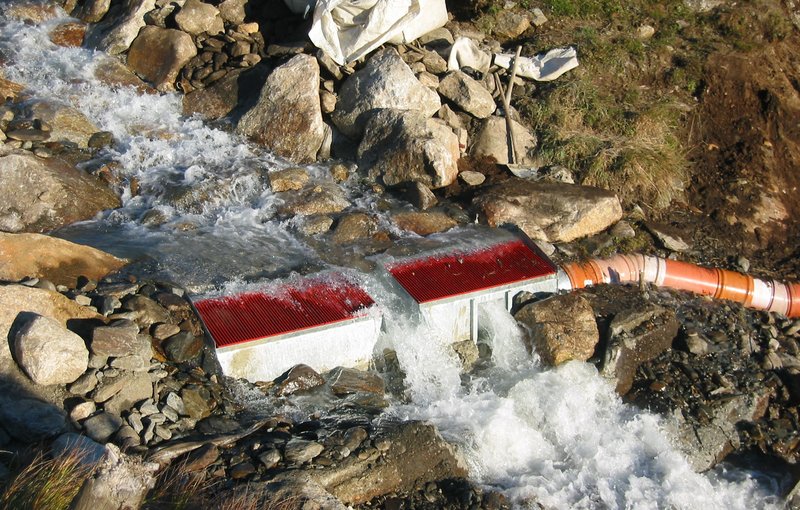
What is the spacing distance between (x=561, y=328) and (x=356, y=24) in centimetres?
440

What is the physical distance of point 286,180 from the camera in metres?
8.06

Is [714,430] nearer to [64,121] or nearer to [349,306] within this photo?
[349,306]

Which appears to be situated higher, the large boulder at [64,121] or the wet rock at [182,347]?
the large boulder at [64,121]

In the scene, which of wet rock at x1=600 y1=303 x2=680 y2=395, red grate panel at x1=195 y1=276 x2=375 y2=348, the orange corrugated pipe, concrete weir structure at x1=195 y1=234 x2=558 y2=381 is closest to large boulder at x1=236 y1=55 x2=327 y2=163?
concrete weir structure at x1=195 y1=234 x2=558 y2=381

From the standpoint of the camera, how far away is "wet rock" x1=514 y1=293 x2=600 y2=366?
653 cm

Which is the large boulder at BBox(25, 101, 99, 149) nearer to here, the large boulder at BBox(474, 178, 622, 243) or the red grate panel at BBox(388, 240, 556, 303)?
the red grate panel at BBox(388, 240, 556, 303)

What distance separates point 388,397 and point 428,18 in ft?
17.0

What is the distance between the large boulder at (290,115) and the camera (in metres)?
8.59

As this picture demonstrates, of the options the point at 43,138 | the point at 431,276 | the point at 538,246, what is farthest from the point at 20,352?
the point at 538,246

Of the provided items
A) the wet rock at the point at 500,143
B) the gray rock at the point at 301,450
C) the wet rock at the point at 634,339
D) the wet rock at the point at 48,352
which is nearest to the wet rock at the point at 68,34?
the wet rock at the point at 500,143

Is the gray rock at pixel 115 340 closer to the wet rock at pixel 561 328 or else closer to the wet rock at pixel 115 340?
the wet rock at pixel 115 340

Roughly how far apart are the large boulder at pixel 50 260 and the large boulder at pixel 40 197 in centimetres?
114

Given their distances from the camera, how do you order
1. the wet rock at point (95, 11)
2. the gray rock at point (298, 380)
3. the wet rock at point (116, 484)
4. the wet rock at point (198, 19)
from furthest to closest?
the wet rock at point (95, 11), the wet rock at point (198, 19), the gray rock at point (298, 380), the wet rock at point (116, 484)

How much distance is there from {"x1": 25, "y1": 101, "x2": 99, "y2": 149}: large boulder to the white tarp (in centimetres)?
264
